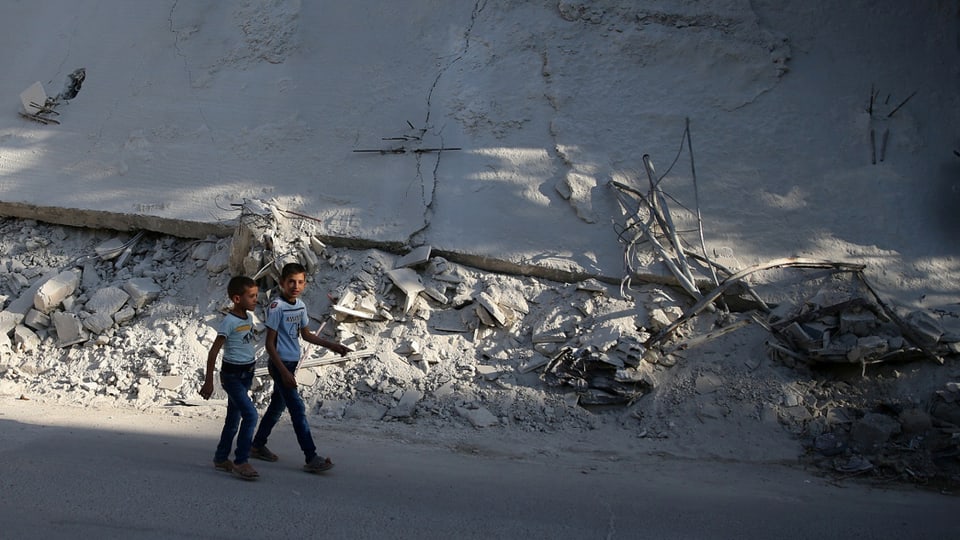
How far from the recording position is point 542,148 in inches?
316

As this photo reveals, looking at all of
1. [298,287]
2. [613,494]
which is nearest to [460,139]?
[298,287]

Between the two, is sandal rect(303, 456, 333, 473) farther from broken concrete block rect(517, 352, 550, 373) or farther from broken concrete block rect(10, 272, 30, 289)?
broken concrete block rect(10, 272, 30, 289)

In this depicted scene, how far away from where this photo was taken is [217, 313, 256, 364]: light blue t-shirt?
4.40 metres

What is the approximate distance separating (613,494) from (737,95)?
5215 millimetres

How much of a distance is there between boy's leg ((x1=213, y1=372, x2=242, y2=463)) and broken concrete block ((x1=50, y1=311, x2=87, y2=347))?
3.20m

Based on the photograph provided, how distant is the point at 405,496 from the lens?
171 inches

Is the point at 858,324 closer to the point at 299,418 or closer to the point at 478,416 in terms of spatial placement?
the point at 478,416

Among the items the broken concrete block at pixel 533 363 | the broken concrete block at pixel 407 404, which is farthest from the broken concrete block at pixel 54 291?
the broken concrete block at pixel 533 363

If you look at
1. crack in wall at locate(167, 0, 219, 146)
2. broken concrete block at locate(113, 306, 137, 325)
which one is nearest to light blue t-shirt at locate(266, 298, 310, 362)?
broken concrete block at locate(113, 306, 137, 325)

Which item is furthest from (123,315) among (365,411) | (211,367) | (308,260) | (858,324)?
(858,324)

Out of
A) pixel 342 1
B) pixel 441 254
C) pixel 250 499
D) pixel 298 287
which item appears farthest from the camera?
pixel 342 1

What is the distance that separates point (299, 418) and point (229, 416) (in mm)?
388

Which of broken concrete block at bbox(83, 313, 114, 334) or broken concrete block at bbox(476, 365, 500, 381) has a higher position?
broken concrete block at bbox(476, 365, 500, 381)

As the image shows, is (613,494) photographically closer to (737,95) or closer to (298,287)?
(298,287)
